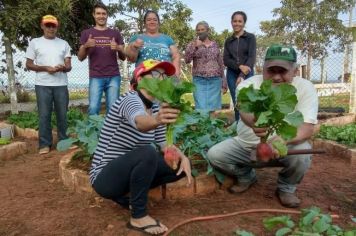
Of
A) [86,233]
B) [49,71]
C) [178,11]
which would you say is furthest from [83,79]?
[86,233]

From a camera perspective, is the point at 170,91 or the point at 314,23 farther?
the point at 314,23

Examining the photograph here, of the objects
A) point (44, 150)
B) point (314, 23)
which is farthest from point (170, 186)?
point (314, 23)

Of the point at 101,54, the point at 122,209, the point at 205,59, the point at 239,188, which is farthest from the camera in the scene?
the point at 205,59

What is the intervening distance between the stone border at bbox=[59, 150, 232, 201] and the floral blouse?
2.41m

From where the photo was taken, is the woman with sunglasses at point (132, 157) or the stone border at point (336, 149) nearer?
the woman with sunglasses at point (132, 157)

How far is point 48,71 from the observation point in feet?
15.5

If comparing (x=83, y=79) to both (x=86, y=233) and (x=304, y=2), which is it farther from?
(x=304, y=2)

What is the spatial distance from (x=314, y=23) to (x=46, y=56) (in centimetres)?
1670

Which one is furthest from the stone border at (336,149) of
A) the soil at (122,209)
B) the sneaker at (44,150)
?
the sneaker at (44,150)

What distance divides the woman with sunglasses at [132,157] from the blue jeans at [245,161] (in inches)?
22.0

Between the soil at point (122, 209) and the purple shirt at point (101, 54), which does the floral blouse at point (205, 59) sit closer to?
the purple shirt at point (101, 54)

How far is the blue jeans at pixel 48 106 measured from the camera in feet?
15.7

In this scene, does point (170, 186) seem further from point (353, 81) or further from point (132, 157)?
point (353, 81)

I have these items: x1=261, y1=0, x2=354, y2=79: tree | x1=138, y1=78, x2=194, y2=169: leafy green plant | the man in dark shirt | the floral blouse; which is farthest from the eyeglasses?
x1=261, y1=0, x2=354, y2=79: tree
